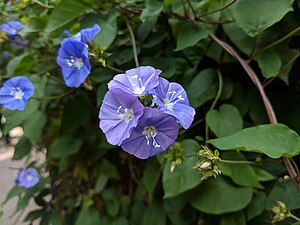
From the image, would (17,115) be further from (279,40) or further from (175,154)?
(279,40)

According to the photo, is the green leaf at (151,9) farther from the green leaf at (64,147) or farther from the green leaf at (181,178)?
the green leaf at (64,147)

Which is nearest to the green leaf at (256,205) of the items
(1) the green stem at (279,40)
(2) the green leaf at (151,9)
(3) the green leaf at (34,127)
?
(1) the green stem at (279,40)

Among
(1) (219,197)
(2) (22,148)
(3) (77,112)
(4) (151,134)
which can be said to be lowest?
(2) (22,148)

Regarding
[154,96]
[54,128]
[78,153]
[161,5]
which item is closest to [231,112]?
[161,5]

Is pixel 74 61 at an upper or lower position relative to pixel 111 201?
upper

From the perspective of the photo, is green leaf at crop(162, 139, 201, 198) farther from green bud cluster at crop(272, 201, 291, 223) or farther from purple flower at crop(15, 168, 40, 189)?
purple flower at crop(15, 168, 40, 189)

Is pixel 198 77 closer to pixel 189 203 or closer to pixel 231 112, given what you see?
pixel 231 112

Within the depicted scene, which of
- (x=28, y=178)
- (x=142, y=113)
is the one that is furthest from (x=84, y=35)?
(x=28, y=178)
